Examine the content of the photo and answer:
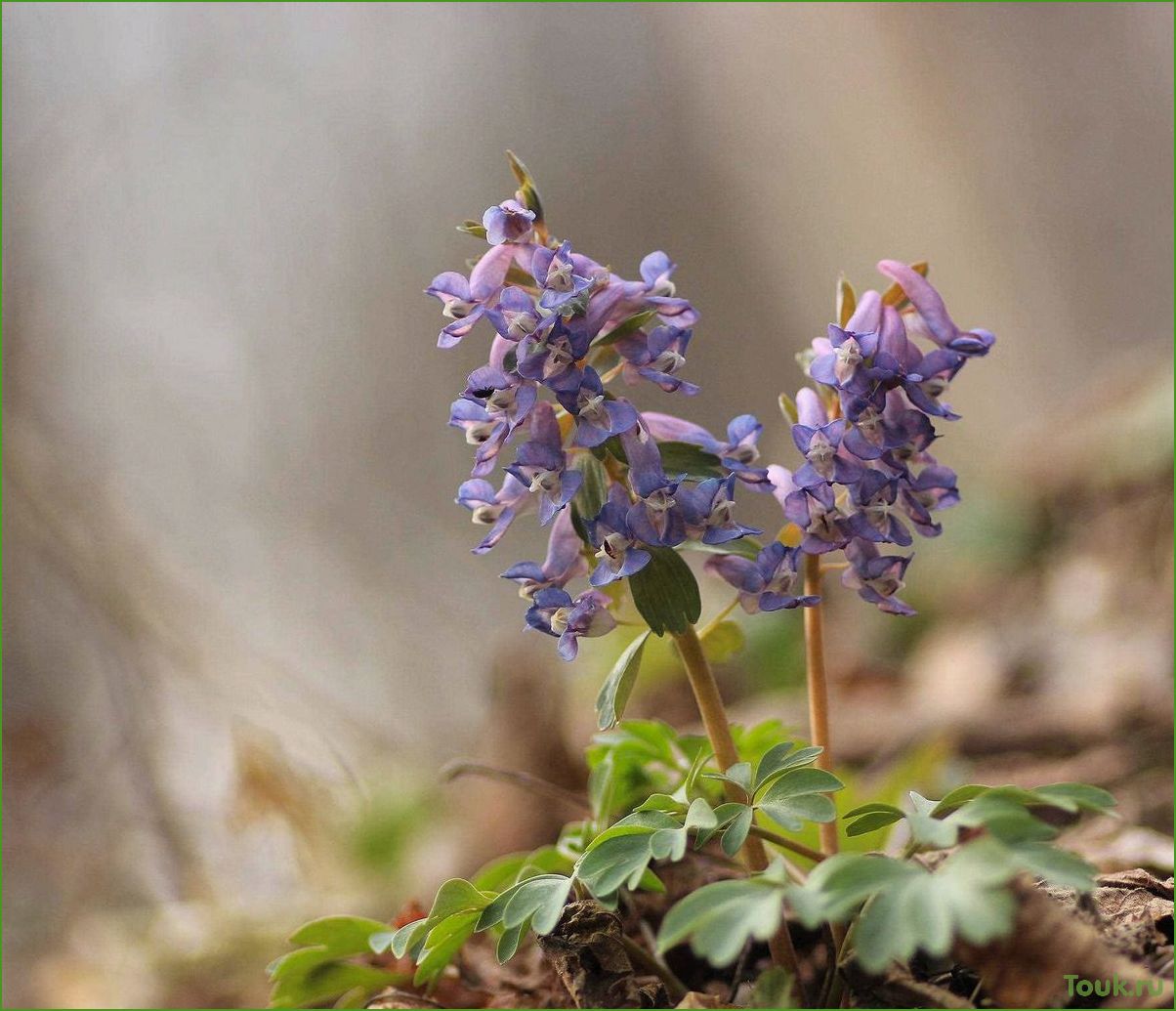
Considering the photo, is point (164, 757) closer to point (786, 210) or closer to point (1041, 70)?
point (786, 210)

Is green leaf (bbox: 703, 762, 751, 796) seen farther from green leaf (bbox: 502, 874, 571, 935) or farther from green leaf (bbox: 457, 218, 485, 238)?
green leaf (bbox: 457, 218, 485, 238)

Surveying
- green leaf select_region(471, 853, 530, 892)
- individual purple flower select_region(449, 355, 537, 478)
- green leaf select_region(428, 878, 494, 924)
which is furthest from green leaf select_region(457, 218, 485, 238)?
green leaf select_region(471, 853, 530, 892)

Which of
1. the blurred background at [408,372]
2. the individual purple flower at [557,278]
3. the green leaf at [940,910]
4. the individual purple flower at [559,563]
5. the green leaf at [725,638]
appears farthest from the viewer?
the blurred background at [408,372]

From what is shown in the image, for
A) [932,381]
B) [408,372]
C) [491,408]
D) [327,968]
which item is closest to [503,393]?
[491,408]

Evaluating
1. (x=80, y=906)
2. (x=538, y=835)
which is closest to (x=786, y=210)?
(x=538, y=835)

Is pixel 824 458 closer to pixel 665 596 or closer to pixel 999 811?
pixel 665 596

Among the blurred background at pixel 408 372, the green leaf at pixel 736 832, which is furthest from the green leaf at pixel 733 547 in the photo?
the blurred background at pixel 408 372

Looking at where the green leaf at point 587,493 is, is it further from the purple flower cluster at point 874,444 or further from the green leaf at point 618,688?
the purple flower cluster at point 874,444
